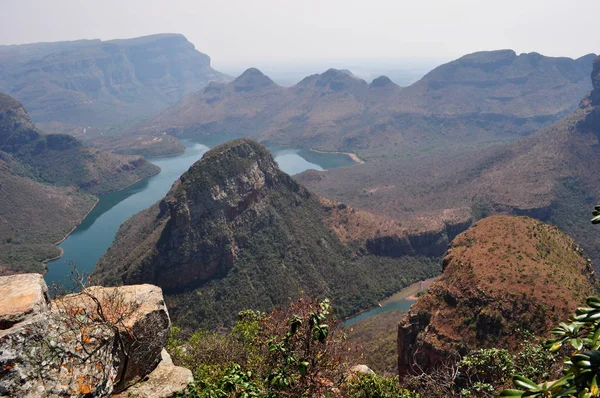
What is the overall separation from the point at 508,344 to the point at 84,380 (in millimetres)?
31881

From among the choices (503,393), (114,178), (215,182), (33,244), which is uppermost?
(503,393)

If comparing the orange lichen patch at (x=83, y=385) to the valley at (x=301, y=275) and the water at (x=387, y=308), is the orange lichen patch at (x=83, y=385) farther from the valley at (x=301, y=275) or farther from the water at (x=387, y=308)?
the water at (x=387, y=308)

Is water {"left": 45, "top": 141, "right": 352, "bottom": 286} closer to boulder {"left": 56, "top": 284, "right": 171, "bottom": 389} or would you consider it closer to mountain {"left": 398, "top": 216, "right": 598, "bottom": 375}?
mountain {"left": 398, "top": 216, "right": 598, "bottom": 375}

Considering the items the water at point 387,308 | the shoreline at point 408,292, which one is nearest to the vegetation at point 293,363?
the water at point 387,308

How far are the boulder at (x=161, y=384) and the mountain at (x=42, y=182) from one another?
90109 millimetres

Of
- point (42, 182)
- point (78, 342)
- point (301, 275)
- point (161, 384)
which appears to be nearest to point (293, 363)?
point (161, 384)

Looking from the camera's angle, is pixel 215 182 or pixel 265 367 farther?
pixel 215 182

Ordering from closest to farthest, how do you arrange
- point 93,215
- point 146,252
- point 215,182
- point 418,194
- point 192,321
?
1. point 192,321
2. point 146,252
3. point 215,182
4. point 418,194
5. point 93,215

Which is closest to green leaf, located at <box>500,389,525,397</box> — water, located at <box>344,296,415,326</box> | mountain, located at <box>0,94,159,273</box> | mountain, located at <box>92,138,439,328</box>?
mountain, located at <box>92,138,439,328</box>

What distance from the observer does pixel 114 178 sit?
16350 centimetres

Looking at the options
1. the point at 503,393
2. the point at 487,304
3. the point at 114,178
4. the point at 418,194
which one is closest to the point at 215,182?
the point at 487,304

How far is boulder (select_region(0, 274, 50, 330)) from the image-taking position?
9477 millimetres

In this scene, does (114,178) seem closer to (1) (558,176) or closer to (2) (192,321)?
(2) (192,321)

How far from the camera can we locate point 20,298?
10234 mm
